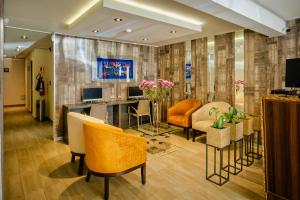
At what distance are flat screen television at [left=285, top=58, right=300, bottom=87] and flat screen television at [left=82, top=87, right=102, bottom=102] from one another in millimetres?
4152

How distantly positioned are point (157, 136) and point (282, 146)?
10.6 feet

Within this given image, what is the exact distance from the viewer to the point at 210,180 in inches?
112

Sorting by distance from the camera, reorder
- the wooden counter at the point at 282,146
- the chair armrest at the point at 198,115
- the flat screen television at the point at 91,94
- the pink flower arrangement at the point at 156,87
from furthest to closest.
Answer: the flat screen television at the point at 91,94
the chair armrest at the point at 198,115
the pink flower arrangement at the point at 156,87
the wooden counter at the point at 282,146

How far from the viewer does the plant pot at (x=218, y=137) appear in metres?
2.63

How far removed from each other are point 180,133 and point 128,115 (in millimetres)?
1644

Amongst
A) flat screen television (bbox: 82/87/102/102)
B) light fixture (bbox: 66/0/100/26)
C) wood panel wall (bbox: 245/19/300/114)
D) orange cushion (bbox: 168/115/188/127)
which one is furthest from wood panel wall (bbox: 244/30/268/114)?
flat screen television (bbox: 82/87/102/102)

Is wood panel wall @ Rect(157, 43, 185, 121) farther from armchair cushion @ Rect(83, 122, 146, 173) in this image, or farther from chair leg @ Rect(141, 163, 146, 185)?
armchair cushion @ Rect(83, 122, 146, 173)

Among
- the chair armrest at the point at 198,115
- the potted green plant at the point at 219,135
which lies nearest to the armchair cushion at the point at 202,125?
the chair armrest at the point at 198,115

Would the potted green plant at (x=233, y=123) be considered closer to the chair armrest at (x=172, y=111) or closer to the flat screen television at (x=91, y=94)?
the chair armrest at (x=172, y=111)

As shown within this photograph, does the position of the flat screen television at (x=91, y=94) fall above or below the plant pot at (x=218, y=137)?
above

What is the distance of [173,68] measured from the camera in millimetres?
6203

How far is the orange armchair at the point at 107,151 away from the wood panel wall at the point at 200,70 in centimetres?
334

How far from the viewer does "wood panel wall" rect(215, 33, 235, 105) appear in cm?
472

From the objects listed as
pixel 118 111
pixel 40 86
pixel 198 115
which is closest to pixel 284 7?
pixel 198 115
